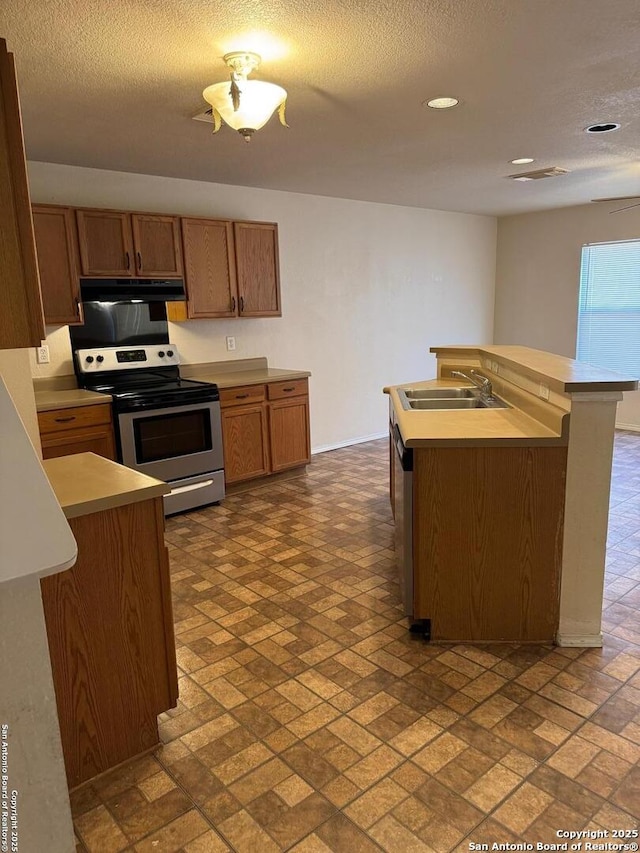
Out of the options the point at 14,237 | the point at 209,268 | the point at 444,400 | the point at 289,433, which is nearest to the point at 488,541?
the point at 444,400

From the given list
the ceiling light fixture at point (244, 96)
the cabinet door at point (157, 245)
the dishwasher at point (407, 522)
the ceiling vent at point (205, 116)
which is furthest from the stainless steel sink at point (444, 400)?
the cabinet door at point (157, 245)

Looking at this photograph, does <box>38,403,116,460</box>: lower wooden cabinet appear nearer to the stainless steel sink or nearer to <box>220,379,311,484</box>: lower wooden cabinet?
<box>220,379,311,484</box>: lower wooden cabinet

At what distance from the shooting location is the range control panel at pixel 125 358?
407 cm

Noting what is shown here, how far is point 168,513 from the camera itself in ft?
13.6

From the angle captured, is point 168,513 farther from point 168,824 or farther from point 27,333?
point 27,333

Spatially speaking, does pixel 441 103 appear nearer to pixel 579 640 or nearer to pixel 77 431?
pixel 579 640

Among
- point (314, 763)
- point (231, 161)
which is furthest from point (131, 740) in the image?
point (231, 161)

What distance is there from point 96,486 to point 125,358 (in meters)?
2.64

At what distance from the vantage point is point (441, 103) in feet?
9.59

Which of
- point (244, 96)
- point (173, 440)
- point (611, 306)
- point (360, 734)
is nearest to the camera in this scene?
point (360, 734)

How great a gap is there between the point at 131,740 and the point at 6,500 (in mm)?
1289

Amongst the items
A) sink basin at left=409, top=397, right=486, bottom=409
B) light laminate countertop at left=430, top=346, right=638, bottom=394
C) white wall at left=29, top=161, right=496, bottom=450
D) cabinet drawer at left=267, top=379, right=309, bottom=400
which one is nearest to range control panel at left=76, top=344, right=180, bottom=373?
white wall at left=29, top=161, right=496, bottom=450

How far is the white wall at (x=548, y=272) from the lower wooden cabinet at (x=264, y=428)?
144 inches

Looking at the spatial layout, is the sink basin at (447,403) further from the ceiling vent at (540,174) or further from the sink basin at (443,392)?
the ceiling vent at (540,174)
